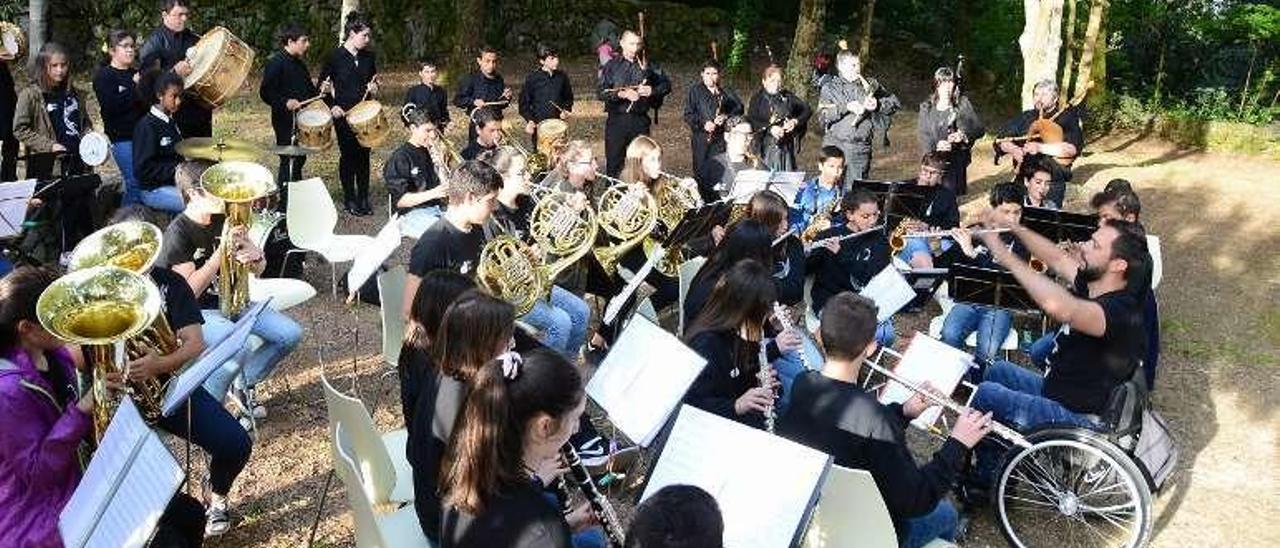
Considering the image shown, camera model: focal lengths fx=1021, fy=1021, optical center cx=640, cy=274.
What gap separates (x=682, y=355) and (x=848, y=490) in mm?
924

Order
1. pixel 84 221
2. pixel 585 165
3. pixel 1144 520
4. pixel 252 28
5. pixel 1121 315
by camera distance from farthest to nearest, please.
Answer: pixel 252 28 < pixel 84 221 < pixel 585 165 < pixel 1121 315 < pixel 1144 520

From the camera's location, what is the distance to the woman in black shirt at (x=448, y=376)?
124 inches

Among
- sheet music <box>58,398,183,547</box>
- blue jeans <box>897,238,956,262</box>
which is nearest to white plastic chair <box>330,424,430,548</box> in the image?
sheet music <box>58,398,183,547</box>

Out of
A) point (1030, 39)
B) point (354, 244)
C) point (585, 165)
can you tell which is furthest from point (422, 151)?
point (1030, 39)

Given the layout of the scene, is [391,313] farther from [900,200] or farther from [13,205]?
[900,200]

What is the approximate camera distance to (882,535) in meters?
3.23

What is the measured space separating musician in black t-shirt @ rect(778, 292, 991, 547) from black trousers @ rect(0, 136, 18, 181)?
629 cm

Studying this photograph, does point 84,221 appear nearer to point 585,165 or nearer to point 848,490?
point 585,165

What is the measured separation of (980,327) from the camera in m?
6.33

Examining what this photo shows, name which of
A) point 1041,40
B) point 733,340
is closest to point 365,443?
point 733,340

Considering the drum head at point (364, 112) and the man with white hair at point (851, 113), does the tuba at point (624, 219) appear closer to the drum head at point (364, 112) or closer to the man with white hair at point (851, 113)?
the drum head at point (364, 112)

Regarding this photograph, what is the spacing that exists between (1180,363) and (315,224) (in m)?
5.84

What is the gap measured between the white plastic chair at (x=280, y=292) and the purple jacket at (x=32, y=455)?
7.37 ft

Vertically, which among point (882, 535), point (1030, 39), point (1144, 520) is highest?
point (1030, 39)
